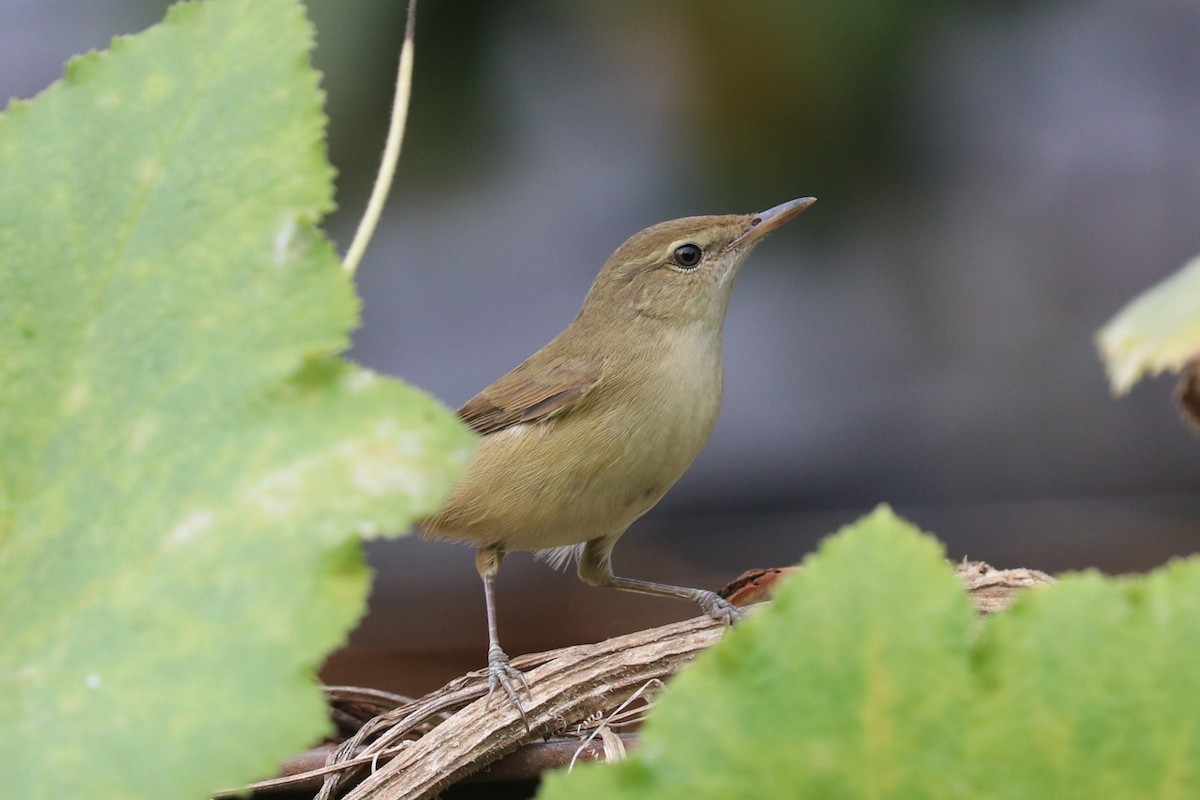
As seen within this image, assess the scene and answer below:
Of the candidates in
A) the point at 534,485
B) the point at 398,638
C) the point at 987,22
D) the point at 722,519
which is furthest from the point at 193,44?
the point at 722,519

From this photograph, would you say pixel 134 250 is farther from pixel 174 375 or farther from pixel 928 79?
pixel 928 79

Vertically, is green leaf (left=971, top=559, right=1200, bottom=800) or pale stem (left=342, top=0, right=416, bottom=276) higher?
pale stem (left=342, top=0, right=416, bottom=276)

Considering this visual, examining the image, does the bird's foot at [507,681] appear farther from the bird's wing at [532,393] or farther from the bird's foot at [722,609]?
the bird's wing at [532,393]

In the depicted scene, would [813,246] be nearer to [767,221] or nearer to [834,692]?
[767,221]

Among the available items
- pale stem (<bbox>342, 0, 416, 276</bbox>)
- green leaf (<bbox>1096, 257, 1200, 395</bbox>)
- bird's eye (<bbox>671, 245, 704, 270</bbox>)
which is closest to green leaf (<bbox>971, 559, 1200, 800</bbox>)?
green leaf (<bbox>1096, 257, 1200, 395</bbox>)

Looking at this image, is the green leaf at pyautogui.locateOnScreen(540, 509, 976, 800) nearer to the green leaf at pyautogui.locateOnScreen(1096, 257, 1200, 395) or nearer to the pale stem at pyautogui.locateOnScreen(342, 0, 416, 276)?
the green leaf at pyautogui.locateOnScreen(1096, 257, 1200, 395)

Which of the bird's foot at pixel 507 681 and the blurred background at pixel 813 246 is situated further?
the blurred background at pixel 813 246

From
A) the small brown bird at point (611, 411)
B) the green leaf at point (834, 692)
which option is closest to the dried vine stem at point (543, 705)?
the small brown bird at point (611, 411)
